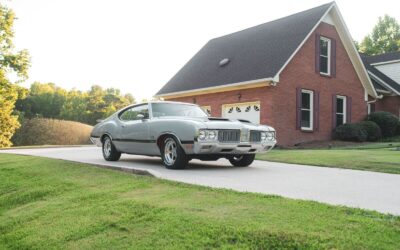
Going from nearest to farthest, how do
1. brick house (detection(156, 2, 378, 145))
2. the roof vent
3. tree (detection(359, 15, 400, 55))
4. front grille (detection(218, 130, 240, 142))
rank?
1. front grille (detection(218, 130, 240, 142))
2. brick house (detection(156, 2, 378, 145))
3. the roof vent
4. tree (detection(359, 15, 400, 55))

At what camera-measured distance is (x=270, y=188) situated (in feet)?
23.0

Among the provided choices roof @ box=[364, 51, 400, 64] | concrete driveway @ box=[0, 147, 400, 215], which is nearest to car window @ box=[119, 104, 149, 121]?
concrete driveway @ box=[0, 147, 400, 215]

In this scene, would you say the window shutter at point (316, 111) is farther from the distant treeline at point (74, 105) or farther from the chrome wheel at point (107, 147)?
the distant treeline at point (74, 105)

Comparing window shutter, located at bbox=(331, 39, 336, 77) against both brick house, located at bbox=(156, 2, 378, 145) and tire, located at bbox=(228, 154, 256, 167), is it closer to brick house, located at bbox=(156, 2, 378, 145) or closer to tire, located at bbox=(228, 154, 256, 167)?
brick house, located at bbox=(156, 2, 378, 145)

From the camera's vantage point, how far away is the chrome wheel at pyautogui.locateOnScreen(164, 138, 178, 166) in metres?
9.59

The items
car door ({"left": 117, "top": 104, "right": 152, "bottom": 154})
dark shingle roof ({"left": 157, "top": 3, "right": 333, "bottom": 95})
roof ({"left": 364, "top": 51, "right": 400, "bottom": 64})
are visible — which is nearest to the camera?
car door ({"left": 117, "top": 104, "right": 152, "bottom": 154})

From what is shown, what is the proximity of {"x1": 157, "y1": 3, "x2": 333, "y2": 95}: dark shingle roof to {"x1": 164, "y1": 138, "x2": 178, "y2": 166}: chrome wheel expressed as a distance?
35.1 ft

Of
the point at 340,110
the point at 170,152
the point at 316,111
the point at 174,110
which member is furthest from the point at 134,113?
the point at 340,110

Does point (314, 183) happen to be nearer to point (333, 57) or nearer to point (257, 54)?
point (257, 54)

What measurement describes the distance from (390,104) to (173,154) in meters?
21.9

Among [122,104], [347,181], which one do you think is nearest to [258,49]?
[347,181]

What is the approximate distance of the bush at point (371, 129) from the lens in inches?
890

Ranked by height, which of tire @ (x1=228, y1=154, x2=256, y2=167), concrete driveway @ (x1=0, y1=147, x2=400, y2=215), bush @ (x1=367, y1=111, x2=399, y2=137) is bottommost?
concrete driveway @ (x1=0, y1=147, x2=400, y2=215)

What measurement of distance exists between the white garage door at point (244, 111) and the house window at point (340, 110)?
5168mm
